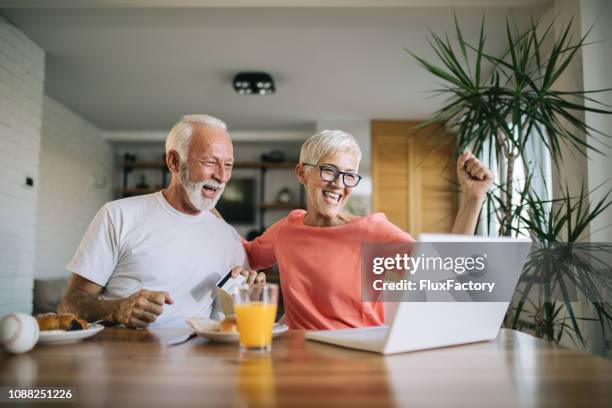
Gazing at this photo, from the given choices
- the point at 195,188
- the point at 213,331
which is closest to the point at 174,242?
the point at 195,188

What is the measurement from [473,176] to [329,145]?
0.51 meters

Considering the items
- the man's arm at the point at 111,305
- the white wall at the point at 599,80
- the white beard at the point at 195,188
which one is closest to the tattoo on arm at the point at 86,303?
the man's arm at the point at 111,305

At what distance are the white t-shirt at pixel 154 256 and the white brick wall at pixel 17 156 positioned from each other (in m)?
2.42

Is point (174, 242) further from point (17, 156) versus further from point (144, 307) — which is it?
point (17, 156)

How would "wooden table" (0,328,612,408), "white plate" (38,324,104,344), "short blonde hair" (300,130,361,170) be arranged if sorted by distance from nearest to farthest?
1. "wooden table" (0,328,612,408)
2. "white plate" (38,324,104,344)
3. "short blonde hair" (300,130,361,170)

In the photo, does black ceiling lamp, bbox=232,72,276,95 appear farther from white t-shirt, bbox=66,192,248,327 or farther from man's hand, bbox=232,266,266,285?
man's hand, bbox=232,266,266,285

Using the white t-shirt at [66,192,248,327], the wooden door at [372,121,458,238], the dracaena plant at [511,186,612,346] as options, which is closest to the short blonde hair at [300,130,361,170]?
the white t-shirt at [66,192,248,327]

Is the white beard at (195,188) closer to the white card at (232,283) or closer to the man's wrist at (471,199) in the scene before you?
the white card at (232,283)

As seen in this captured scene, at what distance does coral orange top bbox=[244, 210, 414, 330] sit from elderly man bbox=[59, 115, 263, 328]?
0.37 m

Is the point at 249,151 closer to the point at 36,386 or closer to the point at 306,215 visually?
the point at 306,215

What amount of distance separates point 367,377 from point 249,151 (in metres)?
7.26

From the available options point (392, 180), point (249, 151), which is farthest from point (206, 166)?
point (249, 151)

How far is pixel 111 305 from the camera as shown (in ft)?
5.05

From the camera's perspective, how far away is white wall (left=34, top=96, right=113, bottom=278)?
568cm
